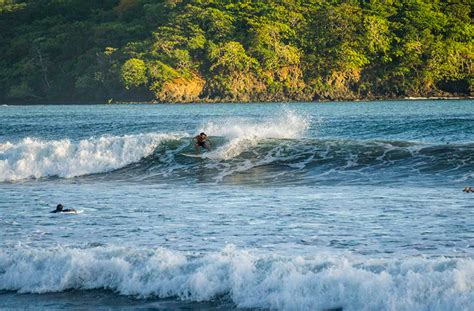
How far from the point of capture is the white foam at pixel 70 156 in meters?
28.8

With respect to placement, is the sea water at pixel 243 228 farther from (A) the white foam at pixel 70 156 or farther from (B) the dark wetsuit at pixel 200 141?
(B) the dark wetsuit at pixel 200 141

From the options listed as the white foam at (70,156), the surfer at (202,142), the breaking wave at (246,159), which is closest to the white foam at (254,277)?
the breaking wave at (246,159)

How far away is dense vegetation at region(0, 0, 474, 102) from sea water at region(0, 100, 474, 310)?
92.7 metres

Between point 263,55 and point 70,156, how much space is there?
3763 inches

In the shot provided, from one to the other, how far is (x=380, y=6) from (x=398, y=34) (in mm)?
6918

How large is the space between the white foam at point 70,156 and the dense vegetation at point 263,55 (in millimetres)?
89024

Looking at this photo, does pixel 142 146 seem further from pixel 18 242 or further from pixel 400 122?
pixel 400 122

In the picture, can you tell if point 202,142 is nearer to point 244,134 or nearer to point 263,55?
point 244,134

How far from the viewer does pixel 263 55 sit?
408ft

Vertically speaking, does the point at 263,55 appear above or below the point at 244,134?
above

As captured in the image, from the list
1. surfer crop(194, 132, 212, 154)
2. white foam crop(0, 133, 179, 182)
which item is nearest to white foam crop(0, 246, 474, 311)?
white foam crop(0, 133, 179, 182)

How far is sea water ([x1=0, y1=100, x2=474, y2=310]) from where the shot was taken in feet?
36.2

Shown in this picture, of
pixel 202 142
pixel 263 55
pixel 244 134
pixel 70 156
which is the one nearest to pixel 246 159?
pixel 202 142

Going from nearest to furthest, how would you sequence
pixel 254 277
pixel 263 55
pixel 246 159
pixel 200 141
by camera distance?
pixel 254 277
pixel 200 141
pixel 246 159
pixel 263 55
